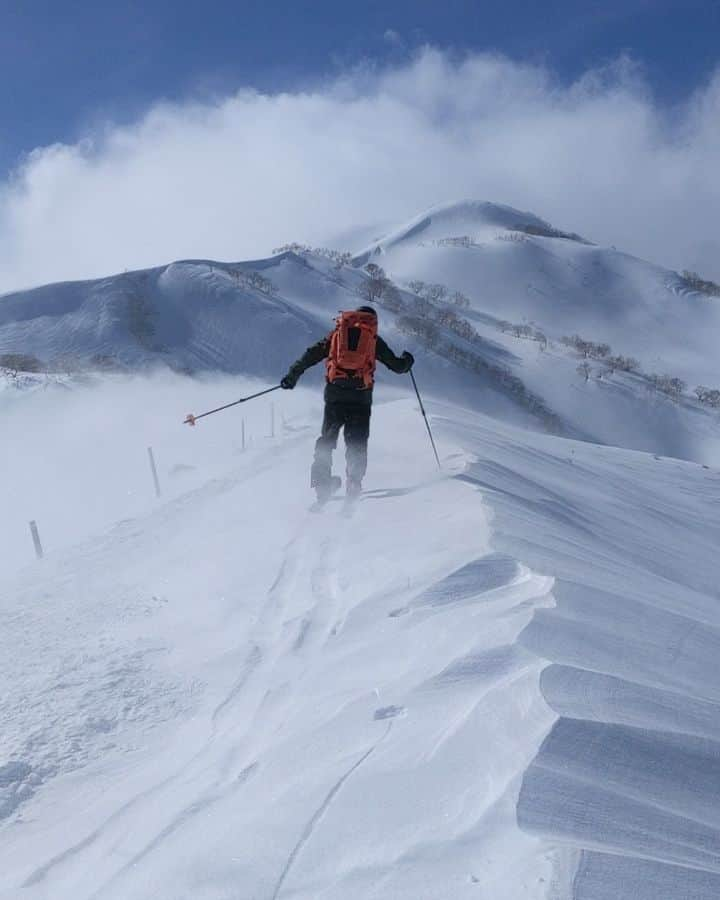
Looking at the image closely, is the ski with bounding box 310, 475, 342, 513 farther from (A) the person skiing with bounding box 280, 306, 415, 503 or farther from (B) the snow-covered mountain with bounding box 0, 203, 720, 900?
(B) the snow-covered mountain with bounding box 0, 203, 720, 900

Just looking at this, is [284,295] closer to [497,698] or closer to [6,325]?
[6,325]

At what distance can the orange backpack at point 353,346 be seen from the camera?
880 cm

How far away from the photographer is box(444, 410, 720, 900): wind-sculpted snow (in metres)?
2.16

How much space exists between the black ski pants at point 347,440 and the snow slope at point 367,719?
143 centimetres

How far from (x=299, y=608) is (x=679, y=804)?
3202 millimetres

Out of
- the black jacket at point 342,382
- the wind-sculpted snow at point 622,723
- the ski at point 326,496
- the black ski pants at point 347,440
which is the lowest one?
the ski at point 326,496

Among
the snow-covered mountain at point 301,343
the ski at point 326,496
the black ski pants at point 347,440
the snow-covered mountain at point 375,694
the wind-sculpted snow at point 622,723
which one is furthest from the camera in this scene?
the snow-covered mountain at point 301,343

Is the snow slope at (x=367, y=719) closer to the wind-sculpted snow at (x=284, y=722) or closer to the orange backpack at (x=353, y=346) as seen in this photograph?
the wind-sculpted snow at (x=284, y=722)

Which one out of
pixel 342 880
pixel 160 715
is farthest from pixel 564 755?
pixel 160 715

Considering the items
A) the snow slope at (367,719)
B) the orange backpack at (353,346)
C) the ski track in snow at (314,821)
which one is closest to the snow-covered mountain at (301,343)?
the orange backpack at (353,346)

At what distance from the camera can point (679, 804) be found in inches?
99.5

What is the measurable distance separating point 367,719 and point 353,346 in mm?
6263

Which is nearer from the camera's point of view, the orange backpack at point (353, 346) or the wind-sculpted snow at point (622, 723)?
the wind-sculpted snow at point (622, 723)

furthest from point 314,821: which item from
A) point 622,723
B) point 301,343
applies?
point 301,343
